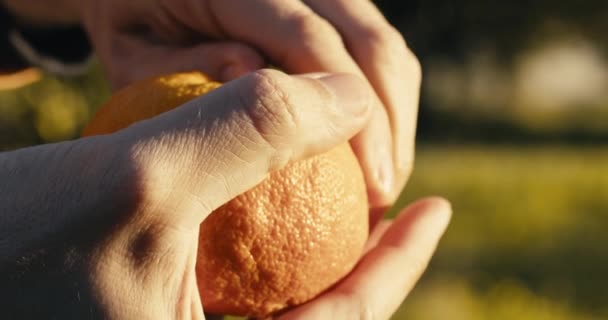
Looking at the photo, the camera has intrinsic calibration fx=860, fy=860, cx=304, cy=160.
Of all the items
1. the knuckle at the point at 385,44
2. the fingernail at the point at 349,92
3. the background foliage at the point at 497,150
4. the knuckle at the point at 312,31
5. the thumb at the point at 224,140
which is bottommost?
the background foliage at the point at 497,150

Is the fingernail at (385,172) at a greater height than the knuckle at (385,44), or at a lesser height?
lesser

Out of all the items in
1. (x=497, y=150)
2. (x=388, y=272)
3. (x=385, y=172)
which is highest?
(x=385, y=172)

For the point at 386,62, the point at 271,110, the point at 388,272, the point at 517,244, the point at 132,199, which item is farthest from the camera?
the point at 517,244

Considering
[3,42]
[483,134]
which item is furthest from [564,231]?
[483,134]

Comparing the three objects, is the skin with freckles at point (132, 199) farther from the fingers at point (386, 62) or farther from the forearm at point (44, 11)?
the forearm at point (44, 11)

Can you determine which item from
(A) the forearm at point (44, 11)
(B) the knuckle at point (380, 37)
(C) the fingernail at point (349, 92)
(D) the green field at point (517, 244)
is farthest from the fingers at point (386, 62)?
(D) the green field at point (517, 244)

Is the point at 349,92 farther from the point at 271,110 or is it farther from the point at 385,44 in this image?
the point at 385,44

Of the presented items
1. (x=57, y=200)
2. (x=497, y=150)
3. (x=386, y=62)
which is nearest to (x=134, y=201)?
(x=57, y=200)
